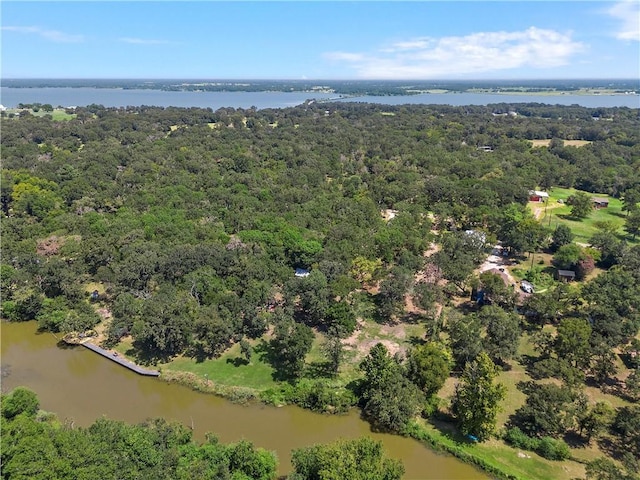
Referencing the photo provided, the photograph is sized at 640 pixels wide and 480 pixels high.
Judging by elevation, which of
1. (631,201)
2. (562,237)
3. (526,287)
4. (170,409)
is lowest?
(170,409)

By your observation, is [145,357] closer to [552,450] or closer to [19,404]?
[19,404]

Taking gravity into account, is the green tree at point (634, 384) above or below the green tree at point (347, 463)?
below

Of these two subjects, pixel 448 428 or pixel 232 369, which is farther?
pixel 232 369

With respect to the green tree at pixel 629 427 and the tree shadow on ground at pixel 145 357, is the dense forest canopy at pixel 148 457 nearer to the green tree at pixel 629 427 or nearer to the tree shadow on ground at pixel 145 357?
the tree shadow on ground at pixel 145 357

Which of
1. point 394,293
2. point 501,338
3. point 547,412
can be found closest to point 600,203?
point 394,293

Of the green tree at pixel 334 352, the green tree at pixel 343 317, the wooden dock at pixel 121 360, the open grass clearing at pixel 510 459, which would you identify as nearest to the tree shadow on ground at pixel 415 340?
the green tree at pixel 343 317

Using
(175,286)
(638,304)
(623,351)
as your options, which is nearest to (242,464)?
(175,286)

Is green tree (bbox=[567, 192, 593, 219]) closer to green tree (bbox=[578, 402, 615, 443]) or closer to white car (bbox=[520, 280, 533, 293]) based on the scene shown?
white car (bbox=[520, 280, 533, 293])

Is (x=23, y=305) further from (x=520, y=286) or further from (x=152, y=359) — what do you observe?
(x=520, y=286)
